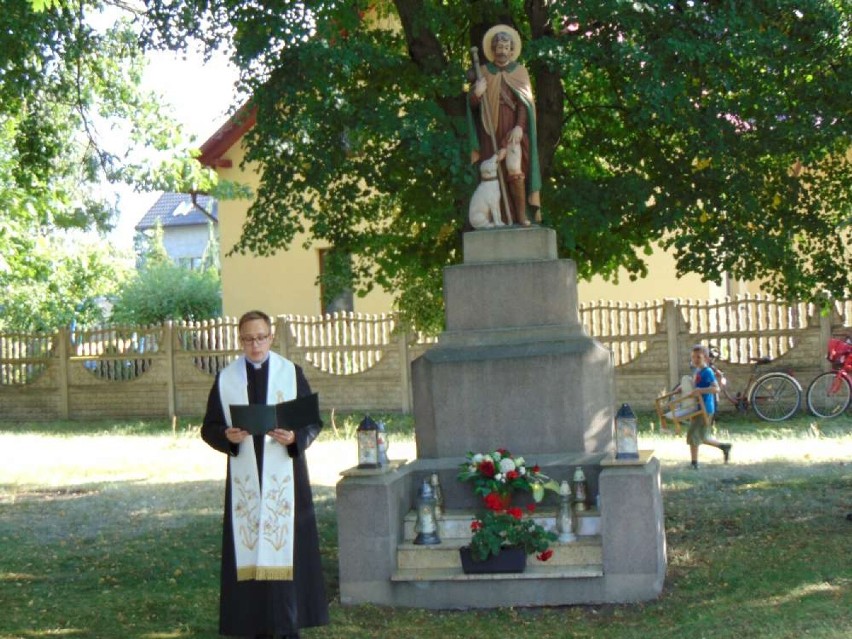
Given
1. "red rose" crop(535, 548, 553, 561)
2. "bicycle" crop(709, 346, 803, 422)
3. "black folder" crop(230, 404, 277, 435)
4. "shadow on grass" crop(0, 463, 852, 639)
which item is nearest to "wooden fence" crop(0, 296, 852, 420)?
"bicycle" crop(709, 346, 803, 422)

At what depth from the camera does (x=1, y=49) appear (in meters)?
12.0

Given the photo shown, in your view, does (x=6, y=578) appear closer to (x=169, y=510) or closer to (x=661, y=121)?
(x=169, y=510)

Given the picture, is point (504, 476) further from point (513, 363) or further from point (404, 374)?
point (404, 374)

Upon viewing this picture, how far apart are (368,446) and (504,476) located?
98cm

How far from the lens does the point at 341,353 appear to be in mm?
24969

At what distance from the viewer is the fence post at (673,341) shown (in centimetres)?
2186

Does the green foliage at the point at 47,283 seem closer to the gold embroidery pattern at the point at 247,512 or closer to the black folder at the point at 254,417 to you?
the gold embroidery pattern at the point at 247,512

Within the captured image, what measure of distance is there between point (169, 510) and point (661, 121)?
6.63m

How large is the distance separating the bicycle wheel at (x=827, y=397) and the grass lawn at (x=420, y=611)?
537 millimetres

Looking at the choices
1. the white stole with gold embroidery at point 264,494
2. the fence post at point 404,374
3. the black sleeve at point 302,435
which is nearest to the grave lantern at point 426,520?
the white stole with gold embroidery at point 264,494

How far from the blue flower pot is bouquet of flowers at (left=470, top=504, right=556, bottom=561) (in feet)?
0.11

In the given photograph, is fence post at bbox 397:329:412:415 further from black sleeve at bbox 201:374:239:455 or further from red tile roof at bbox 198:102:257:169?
black sleeve at bbox 201:374:239:455

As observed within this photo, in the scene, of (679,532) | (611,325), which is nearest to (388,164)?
(679,532)

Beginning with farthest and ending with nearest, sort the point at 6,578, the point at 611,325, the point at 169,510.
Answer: the point at 611,325
the point at 169,510
the point at 6,578
